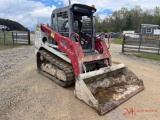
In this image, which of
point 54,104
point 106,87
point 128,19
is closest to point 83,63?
point 106,87

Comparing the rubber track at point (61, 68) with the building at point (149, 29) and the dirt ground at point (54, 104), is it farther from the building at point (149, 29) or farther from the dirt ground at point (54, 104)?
the building at point (149, 29)

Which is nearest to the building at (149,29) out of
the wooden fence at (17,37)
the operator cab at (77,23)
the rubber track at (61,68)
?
the wooden fence at (17,37)

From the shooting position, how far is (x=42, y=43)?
19.4 feet

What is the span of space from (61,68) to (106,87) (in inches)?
53.9

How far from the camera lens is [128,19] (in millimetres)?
56969

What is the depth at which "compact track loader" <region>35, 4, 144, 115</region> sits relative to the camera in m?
3.98

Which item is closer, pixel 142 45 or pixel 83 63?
pixel 83 63

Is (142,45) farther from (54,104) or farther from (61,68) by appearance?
(54,104)

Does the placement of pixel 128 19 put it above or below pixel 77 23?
above

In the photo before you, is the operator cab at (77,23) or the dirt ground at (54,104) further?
the operator cab at (77,23)

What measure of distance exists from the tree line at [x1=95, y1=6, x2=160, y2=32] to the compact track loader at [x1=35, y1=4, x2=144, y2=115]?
48.4 metres

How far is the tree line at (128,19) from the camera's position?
185 feet

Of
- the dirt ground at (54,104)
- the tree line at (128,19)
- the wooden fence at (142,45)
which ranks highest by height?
the tree line at (128,19)

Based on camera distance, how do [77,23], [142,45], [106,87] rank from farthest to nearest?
[142,45], [77,23], [106,87]
